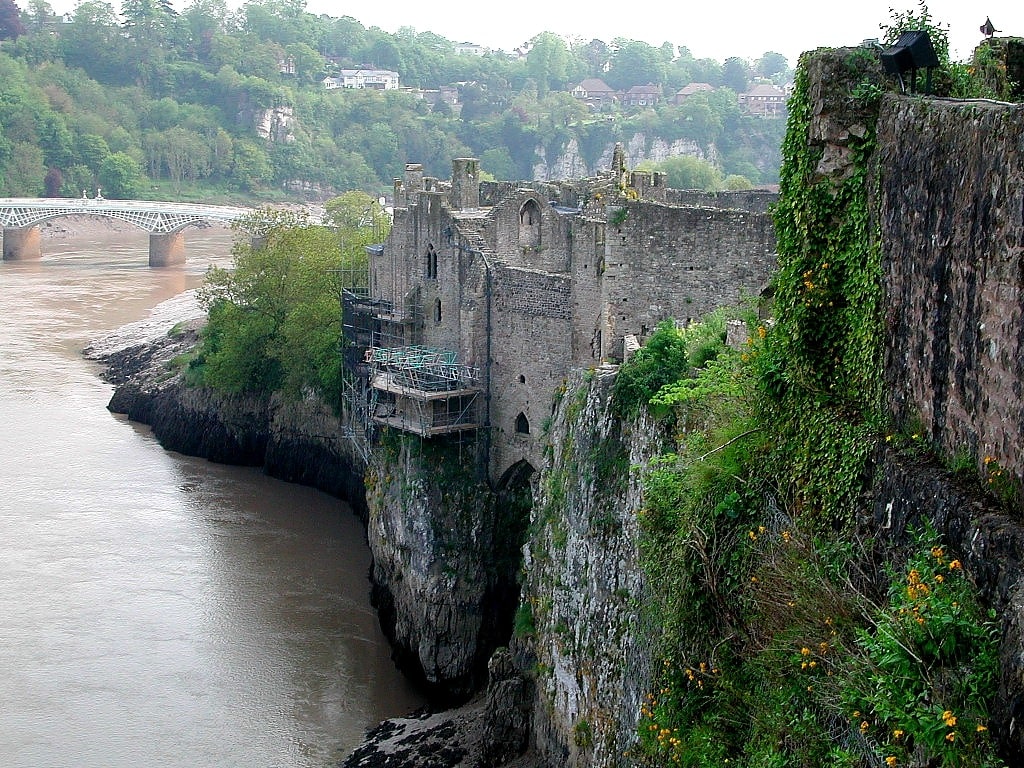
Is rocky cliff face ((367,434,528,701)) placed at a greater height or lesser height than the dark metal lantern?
lesser

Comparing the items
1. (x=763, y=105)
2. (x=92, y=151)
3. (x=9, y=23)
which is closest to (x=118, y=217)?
(x=92, y=151)

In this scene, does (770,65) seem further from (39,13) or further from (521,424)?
(521,424)

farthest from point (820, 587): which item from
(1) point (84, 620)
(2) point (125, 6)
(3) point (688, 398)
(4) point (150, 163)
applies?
(2) point (125, 6)

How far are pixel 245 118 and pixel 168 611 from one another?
92631 mm

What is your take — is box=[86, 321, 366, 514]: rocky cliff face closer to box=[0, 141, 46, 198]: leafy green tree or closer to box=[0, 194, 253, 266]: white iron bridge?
box=[0, 194, 253, 266]: white iron bridge

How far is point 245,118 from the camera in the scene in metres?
115

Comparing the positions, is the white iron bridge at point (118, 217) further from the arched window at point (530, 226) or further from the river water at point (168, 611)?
the arched window at point (530, 226)

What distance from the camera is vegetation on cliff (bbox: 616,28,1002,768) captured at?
8.18 m

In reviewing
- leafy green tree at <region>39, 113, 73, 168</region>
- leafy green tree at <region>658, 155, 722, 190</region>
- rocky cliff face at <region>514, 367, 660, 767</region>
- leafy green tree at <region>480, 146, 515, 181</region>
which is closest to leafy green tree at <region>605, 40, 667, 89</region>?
leafy green tree at <region>480, 146, 515, 181</region>

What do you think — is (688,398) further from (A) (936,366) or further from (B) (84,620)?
(B) (84,620)

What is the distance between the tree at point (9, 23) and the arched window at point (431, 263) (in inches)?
4277

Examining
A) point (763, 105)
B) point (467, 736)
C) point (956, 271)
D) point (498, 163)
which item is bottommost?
point (467, 736)

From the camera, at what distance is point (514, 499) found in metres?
25.7

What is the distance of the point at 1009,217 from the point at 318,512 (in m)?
26.6
